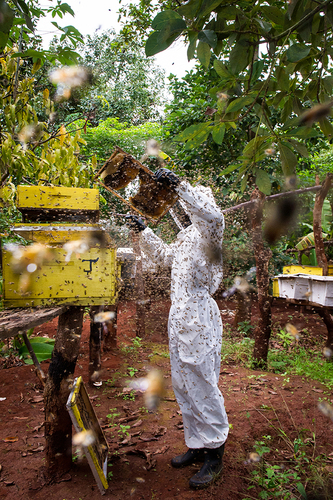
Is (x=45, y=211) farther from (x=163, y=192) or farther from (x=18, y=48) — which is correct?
(x=18, y=48)

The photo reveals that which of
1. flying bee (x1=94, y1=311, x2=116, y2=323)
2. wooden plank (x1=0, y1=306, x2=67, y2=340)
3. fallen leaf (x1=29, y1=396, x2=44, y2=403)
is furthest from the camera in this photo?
flying bee (x1=94, y1=311, x2=116, y2=323)

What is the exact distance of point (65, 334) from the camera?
2.17 meters

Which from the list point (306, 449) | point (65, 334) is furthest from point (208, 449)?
point (65, 334)

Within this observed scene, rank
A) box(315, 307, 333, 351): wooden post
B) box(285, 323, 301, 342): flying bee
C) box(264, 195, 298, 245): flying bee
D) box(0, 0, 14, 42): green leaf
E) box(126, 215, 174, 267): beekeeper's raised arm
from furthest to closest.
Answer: box(264, 195, 298, 245): flying bee
box(285, 323, 301, 342): flying bee
box(315, 307, 333, 351): wooden post
box(126, 215, 174, 267): beekeeper's raised arm
box(0, 0, 14, 42): green leaf

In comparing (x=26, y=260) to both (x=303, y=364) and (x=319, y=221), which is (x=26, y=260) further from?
(x=303, y=364)

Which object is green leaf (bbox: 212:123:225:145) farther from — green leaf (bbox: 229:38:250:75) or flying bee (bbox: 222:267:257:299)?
flying bee (bbox: 222:267:257:299)

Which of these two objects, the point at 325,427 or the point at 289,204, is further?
the point at 289,204

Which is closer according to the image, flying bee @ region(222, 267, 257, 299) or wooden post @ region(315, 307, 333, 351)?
wooden post @ region(315, 307, 333, 351)

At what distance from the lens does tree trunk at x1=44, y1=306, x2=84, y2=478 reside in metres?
2.17

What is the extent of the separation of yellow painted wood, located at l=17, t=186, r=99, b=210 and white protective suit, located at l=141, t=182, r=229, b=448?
2.04 feet

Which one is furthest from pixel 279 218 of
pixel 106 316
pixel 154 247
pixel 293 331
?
pixel 154 247

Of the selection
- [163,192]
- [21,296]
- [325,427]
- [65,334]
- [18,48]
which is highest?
[18,48]

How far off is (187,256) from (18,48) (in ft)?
7.11

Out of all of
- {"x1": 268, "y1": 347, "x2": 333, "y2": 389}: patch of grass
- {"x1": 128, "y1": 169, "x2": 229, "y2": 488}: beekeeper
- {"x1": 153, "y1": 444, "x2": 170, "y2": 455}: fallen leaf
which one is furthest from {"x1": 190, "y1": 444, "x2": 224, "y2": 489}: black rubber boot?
{"x1": 268, "y1": 347, "x2": 333, "y2": 389}: patch of grass
